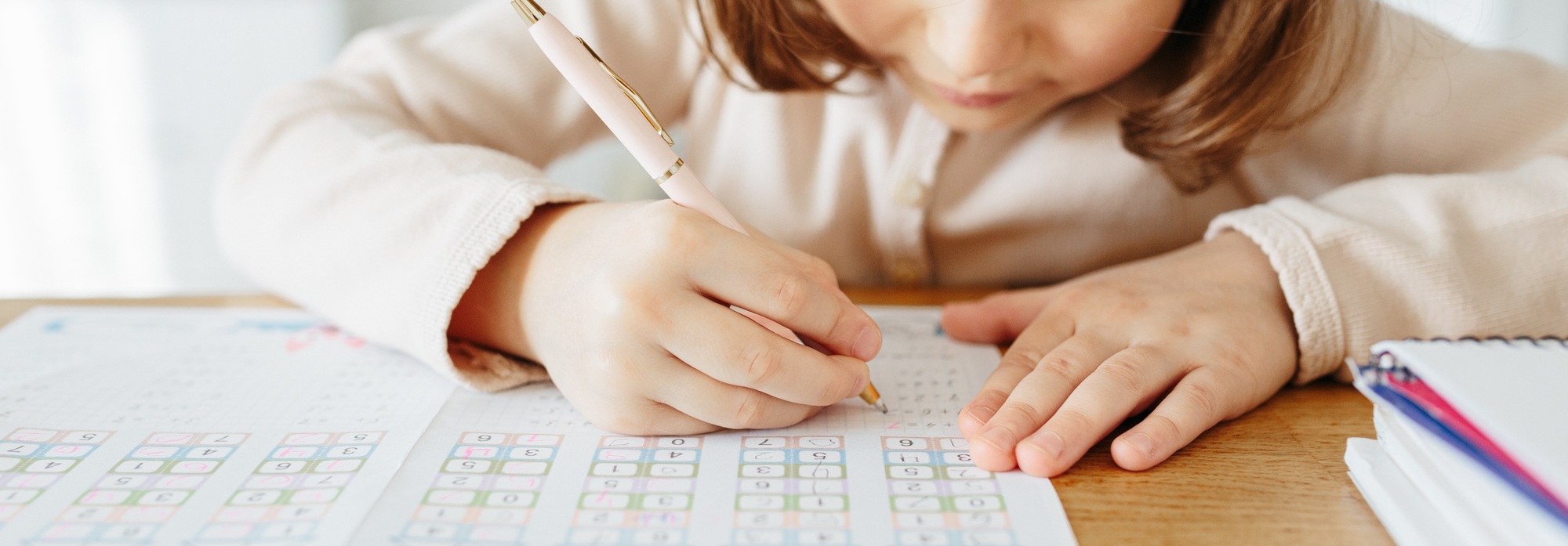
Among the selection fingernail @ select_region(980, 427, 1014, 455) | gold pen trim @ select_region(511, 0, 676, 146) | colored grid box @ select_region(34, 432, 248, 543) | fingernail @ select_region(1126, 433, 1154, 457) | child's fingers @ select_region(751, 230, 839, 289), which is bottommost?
fingernail @ select_region(1126, 433, 1154, 457)

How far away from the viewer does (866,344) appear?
1.42 ft

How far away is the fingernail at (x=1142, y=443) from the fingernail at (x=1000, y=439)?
0.15ft

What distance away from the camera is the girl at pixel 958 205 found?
42 cm

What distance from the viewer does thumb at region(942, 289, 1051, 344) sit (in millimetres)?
549

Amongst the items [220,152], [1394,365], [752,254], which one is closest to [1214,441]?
[1394,365]

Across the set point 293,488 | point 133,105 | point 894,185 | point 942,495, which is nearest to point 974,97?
point 894,185

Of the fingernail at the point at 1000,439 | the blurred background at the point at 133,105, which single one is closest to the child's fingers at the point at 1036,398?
the fingernail at the point at 1000,439

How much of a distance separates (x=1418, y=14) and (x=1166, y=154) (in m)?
0.18

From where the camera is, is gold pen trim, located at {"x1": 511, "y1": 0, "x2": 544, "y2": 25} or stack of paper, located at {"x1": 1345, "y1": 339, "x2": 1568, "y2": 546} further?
gold pen trim, located at {"x1": 511, "y1": 0, "x2": 544, "y2": 25}

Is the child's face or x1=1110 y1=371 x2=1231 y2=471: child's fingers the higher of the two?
the child's face

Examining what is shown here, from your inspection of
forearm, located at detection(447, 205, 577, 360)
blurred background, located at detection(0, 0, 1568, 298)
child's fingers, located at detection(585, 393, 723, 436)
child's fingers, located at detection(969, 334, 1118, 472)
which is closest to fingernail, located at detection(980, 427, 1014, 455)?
child's fingers, located at detection(969, 334, 1118, 472)

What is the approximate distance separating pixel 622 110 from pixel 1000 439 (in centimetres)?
20

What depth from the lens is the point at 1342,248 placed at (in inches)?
19.6

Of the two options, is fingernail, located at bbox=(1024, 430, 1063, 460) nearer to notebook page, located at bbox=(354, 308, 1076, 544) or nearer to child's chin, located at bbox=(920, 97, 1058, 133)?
notebook page, located at bbox=(354, 308, 1076, 544)
